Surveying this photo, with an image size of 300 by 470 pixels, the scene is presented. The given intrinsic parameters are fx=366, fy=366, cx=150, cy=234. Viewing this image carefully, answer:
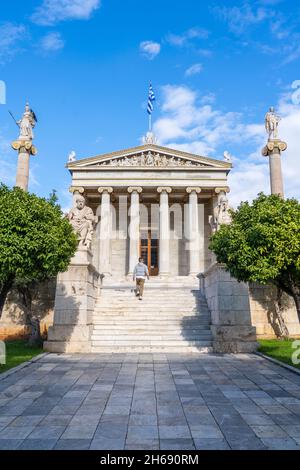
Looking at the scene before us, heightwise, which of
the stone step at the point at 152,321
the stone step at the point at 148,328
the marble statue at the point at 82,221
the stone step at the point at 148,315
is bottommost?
the stone step at the point at 148,328

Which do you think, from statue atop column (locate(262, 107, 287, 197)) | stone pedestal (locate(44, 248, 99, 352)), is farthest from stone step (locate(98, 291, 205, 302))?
statue atop column (locate(262, 107, 287, 197))

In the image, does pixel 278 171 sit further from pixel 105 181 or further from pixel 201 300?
pixel 105 181

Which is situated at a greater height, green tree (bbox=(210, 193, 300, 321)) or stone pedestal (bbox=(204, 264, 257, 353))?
green tree (bbox=(210, 193, 300, 321))

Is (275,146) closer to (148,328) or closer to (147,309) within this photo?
(147,309)

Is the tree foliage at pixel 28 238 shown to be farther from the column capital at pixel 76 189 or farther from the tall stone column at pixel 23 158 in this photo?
the column capital at pixel 76 189

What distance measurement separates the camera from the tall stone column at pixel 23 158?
25.1 m

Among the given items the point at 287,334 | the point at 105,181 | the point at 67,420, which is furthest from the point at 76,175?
the point at 67,420

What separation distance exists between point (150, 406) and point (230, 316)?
814 cm

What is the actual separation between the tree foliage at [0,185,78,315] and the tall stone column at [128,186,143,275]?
19294 mm

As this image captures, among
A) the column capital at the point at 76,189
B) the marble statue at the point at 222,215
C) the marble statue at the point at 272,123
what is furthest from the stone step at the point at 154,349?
the column capital at the point at 76,189

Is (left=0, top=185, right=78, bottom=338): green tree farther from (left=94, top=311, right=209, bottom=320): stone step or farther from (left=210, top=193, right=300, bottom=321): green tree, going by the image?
(left=94, top=311, right=209, bottom=320): stone step

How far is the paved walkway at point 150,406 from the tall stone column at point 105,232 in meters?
19.9

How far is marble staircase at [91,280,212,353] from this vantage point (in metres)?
13.9

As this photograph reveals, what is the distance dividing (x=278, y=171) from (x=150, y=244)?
14.3 m
